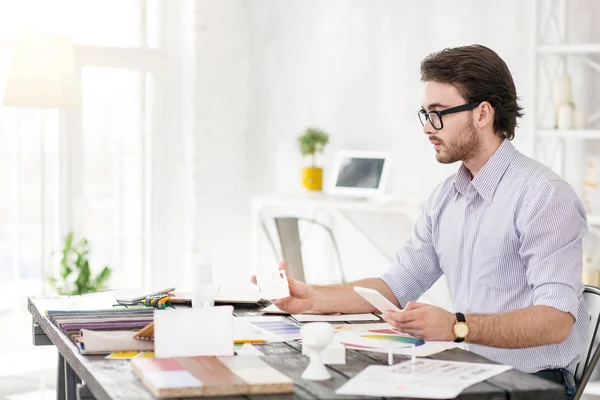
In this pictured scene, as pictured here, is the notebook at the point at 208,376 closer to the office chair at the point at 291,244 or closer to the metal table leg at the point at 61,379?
the metal table leg at the point at 61,379

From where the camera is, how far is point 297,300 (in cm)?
262

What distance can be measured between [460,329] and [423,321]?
96 millimetres

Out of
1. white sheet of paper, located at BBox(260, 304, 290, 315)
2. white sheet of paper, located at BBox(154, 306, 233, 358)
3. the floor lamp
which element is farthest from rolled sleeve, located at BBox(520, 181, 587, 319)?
the floor lamp

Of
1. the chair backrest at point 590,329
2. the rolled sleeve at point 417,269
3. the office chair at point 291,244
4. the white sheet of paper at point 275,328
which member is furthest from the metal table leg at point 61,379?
the office chair at point 291,244

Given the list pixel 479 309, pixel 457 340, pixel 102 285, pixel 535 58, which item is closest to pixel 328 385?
pixel 457 340

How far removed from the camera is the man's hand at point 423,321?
2.18m

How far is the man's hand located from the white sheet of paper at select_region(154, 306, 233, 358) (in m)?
0.37

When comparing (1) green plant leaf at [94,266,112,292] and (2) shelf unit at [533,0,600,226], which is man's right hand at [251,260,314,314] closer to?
(2) shelf unit at [533,0,600,226]

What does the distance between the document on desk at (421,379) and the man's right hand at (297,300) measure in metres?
0.59

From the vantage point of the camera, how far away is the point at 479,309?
2.56 metres

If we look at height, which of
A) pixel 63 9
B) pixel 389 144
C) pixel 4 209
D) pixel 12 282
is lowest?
pixel 12 282

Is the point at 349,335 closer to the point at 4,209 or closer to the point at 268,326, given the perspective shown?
the point at 268,326

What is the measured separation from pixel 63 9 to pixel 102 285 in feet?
4.87

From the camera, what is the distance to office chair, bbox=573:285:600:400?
8.10 ft
